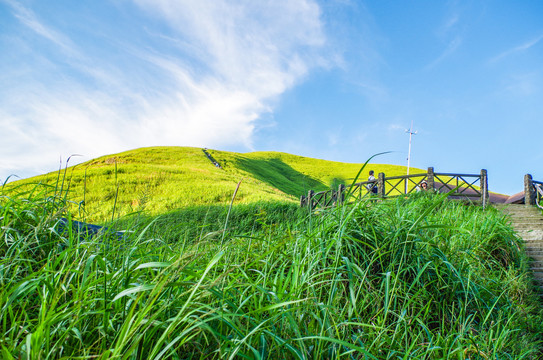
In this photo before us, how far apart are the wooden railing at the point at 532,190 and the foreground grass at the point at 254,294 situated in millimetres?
12542

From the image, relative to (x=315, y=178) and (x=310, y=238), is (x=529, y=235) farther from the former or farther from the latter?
(x=315, y=178)

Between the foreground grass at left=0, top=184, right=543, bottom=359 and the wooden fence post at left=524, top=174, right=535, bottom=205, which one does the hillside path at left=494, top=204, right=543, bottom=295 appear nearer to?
the wooden fence post at left=524, top=174, right=535, bottom=205

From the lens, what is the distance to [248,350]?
5.19 ft

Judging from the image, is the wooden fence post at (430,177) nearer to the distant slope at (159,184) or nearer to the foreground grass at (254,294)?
the distant slope at (159,184)

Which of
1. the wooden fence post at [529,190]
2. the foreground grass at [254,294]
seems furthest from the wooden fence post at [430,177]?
the foreground grass at [254,294]

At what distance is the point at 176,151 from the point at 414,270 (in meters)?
46.7

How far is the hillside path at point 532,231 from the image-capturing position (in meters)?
6.70

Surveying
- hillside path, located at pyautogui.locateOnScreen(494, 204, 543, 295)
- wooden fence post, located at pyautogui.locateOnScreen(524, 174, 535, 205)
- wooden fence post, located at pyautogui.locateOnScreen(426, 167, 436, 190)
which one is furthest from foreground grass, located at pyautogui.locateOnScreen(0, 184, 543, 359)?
wooden fence post, located at pyautogui.locateOnScreen(524, 174, 535, 205)

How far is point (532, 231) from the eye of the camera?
907cm

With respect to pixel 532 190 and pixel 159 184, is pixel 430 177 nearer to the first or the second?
pixel 532 190

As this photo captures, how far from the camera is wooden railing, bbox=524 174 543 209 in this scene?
14406 mm

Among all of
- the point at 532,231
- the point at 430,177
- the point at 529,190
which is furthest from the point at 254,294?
the point at 529,190

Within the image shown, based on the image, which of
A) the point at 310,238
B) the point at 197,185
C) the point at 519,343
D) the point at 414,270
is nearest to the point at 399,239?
the point at 414,270

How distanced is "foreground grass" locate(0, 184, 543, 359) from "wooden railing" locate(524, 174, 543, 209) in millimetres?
12542
